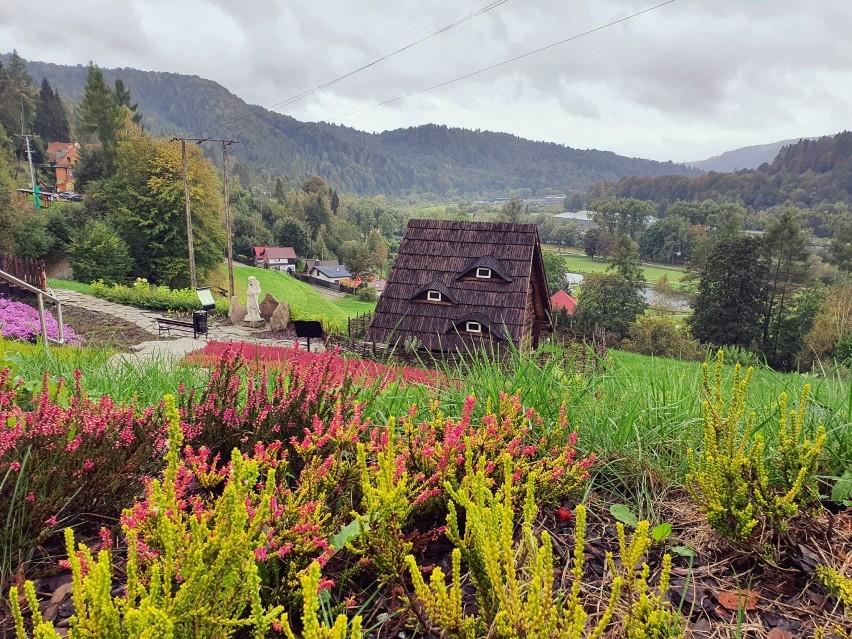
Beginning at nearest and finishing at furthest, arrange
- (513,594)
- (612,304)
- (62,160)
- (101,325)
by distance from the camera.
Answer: (513,594) < (101,325) < (612,304) < (62,160)

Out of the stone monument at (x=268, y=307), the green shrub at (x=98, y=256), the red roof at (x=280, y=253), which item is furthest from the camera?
the red roof at (x=280, y=253)

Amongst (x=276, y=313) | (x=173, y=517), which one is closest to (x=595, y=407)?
(x=173, y=517)

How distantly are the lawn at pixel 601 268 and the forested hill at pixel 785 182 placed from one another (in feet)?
126

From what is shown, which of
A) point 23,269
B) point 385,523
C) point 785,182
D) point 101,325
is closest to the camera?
point 385,523

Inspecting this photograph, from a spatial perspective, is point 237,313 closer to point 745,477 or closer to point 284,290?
point 745,477

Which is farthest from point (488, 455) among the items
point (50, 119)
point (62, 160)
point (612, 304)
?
point (50, 119)

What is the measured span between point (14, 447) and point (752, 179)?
419 feet

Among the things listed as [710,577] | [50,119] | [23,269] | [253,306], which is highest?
[50,119]

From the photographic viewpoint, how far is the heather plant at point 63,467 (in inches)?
44.5

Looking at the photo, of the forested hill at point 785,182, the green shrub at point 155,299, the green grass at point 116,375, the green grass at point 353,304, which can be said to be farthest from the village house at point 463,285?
the forested hill at point 785,182

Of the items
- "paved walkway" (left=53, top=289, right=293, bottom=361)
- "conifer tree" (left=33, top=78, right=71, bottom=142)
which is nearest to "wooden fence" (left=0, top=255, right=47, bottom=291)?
"paved walkway" (left=53, top=289, right=293, bottom=361)

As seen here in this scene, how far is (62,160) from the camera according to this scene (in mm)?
50594

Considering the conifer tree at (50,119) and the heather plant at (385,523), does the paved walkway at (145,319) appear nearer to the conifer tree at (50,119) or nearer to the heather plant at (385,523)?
the heather plant at (385,523)

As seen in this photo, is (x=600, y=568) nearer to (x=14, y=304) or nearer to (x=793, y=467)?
(x=793, y=467)
